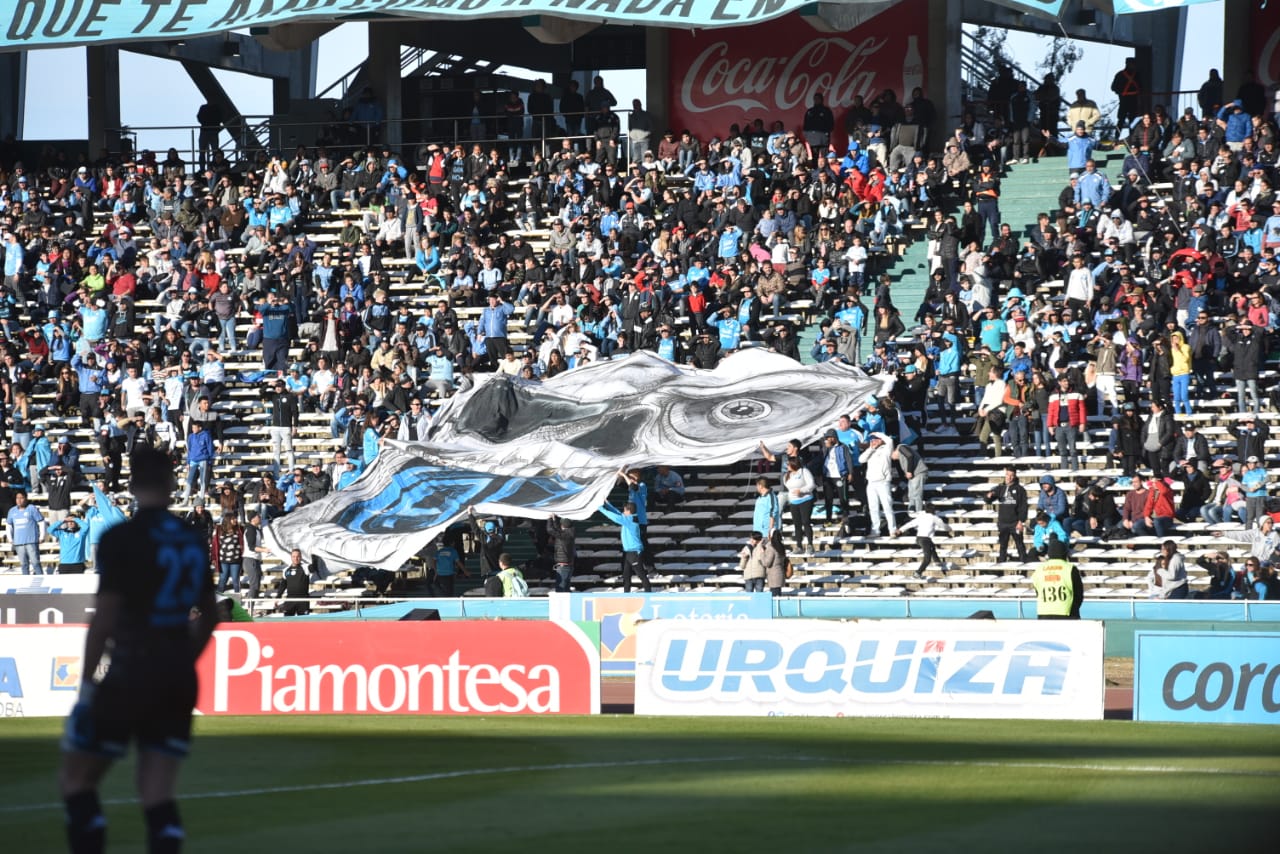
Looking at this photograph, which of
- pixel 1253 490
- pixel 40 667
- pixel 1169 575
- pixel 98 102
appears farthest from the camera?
A: pixel 98 102

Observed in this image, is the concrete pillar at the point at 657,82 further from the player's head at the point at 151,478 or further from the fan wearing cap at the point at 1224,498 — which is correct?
the player's head at the point at 151,478

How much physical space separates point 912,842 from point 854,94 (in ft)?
103

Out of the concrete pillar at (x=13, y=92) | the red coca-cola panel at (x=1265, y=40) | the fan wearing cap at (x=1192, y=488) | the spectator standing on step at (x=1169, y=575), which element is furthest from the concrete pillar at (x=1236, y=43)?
the concrete pillar at (x=13, y=92)

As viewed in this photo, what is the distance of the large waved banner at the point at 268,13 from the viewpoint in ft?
118

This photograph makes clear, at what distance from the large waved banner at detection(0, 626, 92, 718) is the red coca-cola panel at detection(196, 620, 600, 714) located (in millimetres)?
1457

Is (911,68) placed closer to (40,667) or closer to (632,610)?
(632,610)

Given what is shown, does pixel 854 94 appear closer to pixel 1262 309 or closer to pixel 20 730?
pixel 1262 309

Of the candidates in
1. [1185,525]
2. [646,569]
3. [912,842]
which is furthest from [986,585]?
[912,842]

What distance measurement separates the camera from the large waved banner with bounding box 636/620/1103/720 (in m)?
18.3

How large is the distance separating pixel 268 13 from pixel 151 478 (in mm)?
32606

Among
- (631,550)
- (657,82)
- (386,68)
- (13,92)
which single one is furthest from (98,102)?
(631,550)

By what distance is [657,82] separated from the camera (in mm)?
41406

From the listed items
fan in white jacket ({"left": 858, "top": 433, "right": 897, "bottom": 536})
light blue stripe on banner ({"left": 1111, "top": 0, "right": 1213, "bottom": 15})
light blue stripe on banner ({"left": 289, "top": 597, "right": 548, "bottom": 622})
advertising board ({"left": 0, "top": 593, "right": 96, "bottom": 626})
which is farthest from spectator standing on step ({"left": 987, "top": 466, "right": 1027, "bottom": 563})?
advertising board ({"left": 0, "top": 593, "right": 96, "bottom": 626})

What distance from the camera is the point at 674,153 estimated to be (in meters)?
38.7
